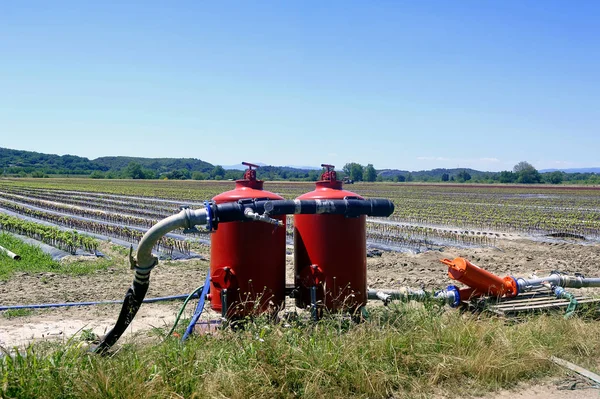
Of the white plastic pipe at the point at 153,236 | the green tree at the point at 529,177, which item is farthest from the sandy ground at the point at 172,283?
the green tree at the point at 529,177

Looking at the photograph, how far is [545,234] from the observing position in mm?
16953

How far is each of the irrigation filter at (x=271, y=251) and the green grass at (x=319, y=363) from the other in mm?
431

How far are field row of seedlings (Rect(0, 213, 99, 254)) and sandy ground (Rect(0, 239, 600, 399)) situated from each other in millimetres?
1674

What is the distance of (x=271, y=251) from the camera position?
16.6ft

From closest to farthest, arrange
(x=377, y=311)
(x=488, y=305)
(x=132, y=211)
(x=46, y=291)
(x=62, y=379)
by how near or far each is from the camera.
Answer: (x=62, y=379) → (x=377, y=311) → (x=488, y=305) → (x=46, y=291) → (x=132, y=211)

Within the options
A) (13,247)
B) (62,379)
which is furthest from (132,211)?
(62,379)

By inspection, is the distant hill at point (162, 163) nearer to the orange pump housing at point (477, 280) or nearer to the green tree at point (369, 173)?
the green tree at point (369, 173)

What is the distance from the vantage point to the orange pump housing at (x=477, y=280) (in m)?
5.68

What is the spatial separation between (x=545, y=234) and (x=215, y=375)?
52.2 ft

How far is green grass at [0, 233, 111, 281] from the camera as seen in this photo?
30.9ft

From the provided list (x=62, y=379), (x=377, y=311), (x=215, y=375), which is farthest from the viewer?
(x=377, y=311)

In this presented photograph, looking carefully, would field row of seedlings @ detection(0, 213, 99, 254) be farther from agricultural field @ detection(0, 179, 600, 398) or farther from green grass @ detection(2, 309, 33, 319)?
green grass @ detection(2, 309, 33, 319)

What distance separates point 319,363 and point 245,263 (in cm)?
143

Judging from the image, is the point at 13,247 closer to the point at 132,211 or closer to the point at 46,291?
the point at 46,291
